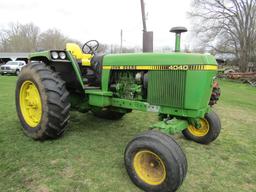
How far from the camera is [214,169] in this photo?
10.0 ft

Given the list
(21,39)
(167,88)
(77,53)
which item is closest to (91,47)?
(77,53)

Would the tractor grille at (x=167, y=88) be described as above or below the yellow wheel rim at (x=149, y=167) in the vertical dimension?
above

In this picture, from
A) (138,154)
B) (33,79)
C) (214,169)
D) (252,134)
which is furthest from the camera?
(252,134)

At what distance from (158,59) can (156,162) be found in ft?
4.06

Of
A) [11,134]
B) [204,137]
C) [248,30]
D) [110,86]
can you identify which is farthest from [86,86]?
[248,30]

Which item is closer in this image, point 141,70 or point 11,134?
point 141,70

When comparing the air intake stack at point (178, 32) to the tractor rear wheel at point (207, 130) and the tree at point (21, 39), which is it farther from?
the tree at point (21, 39)

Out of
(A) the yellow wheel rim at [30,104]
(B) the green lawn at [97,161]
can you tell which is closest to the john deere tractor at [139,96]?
(A) the yellow wheel rim at [30,104]

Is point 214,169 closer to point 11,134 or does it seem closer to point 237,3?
point 11,134

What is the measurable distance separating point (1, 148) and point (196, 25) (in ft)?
100

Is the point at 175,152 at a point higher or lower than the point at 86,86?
lower

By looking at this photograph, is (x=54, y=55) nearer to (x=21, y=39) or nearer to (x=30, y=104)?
(x=30, y=104)

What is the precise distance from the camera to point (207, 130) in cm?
387

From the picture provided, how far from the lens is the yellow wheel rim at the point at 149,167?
258 cm
